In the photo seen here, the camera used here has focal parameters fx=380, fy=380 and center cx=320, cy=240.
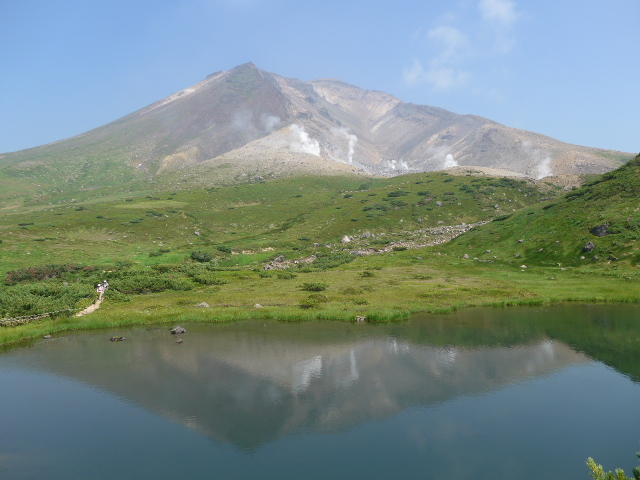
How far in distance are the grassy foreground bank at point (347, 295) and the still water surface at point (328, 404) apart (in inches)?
244

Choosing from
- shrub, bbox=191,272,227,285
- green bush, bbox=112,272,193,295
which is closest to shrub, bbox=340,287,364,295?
shrub, bbox=191,272,227,285

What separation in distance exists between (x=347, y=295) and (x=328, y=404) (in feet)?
108

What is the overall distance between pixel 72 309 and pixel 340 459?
148 ft

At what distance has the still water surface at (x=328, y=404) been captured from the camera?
21312mm

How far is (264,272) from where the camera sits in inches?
3179

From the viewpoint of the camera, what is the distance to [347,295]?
60.3 metres

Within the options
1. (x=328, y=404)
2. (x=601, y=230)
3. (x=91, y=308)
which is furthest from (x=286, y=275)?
(x=601, y=230)

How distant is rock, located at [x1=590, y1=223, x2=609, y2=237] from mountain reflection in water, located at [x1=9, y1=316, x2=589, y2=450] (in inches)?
1926

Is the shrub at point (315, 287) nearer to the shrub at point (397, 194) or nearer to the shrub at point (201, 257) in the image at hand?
the shrub at point (201, 257)

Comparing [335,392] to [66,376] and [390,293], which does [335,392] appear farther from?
[390,293]

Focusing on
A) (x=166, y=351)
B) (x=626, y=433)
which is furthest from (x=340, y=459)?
(x=166, y=351)

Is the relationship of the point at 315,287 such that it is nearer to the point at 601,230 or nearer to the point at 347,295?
the point at 347,295

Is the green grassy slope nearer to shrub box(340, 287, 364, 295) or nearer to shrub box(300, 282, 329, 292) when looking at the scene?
shrub box(300, 282, 329, 292)

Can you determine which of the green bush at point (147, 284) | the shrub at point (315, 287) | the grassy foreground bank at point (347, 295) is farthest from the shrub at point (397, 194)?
the green bush at point (147, 284)
